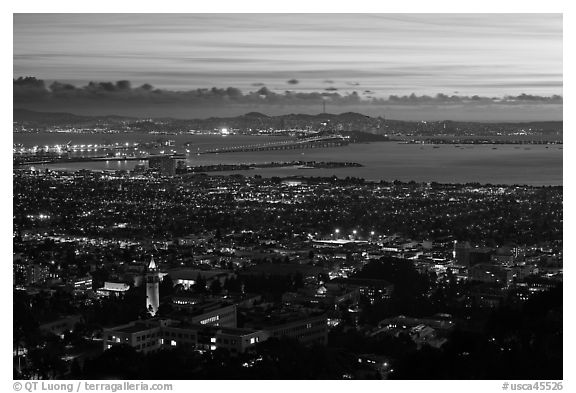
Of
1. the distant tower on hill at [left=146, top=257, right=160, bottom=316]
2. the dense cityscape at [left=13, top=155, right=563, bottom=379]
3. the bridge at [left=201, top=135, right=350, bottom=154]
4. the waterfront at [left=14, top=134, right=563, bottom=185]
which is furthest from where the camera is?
the bridge at [left=201, top=135, right=350, bottom=154]

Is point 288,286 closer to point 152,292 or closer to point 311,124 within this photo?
point 152,292

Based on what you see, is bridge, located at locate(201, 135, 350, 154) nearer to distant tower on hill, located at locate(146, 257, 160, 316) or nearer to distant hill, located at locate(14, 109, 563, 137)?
distant hill, located at locate(14, 109, 563, 137)

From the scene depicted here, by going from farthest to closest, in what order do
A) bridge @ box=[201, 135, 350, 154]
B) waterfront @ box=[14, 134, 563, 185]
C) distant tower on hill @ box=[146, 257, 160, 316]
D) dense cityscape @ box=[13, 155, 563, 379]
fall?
bridge @ box=[201, 135, 350, 154], waterfront @ box=[14, 134, 563, 185], distant tower on hill @ box=[146, 257, 160, 316], dense cityscape @ box=[13, 155, 563, 379]

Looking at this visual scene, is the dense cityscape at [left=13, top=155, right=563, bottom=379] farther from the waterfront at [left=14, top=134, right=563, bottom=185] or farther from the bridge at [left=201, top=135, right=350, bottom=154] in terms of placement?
the bridge at [left=201, top=135, right=350, bottom=154]

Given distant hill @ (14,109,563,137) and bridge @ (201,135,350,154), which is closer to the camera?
distant hill @ (14,109,563,137)

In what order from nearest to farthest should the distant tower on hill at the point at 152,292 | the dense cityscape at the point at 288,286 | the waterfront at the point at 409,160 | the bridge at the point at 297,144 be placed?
1. the dense cityscape at the point at 288,286
2. the distant tower on hill at the point at 152,292
3. the waterfront at the point at 409,160
4. the bridge at the point at 297,144

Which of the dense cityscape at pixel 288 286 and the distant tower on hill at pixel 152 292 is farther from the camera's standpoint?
the distant tower on hill at pixel 152 292

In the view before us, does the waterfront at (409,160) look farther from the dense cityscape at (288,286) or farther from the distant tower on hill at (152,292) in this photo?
the distant tower on hill at (152,292)

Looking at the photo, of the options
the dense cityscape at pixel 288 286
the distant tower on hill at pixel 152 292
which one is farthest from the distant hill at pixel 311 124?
the distant tower on hill at pixel 152 292

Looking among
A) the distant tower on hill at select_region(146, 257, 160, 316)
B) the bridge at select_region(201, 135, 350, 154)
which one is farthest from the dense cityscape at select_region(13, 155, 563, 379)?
the bridge at select_region(201, 135, 350, 154)

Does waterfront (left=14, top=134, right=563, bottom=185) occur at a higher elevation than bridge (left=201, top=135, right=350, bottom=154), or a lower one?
lower

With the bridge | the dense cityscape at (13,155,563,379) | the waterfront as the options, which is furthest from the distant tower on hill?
the bridge
